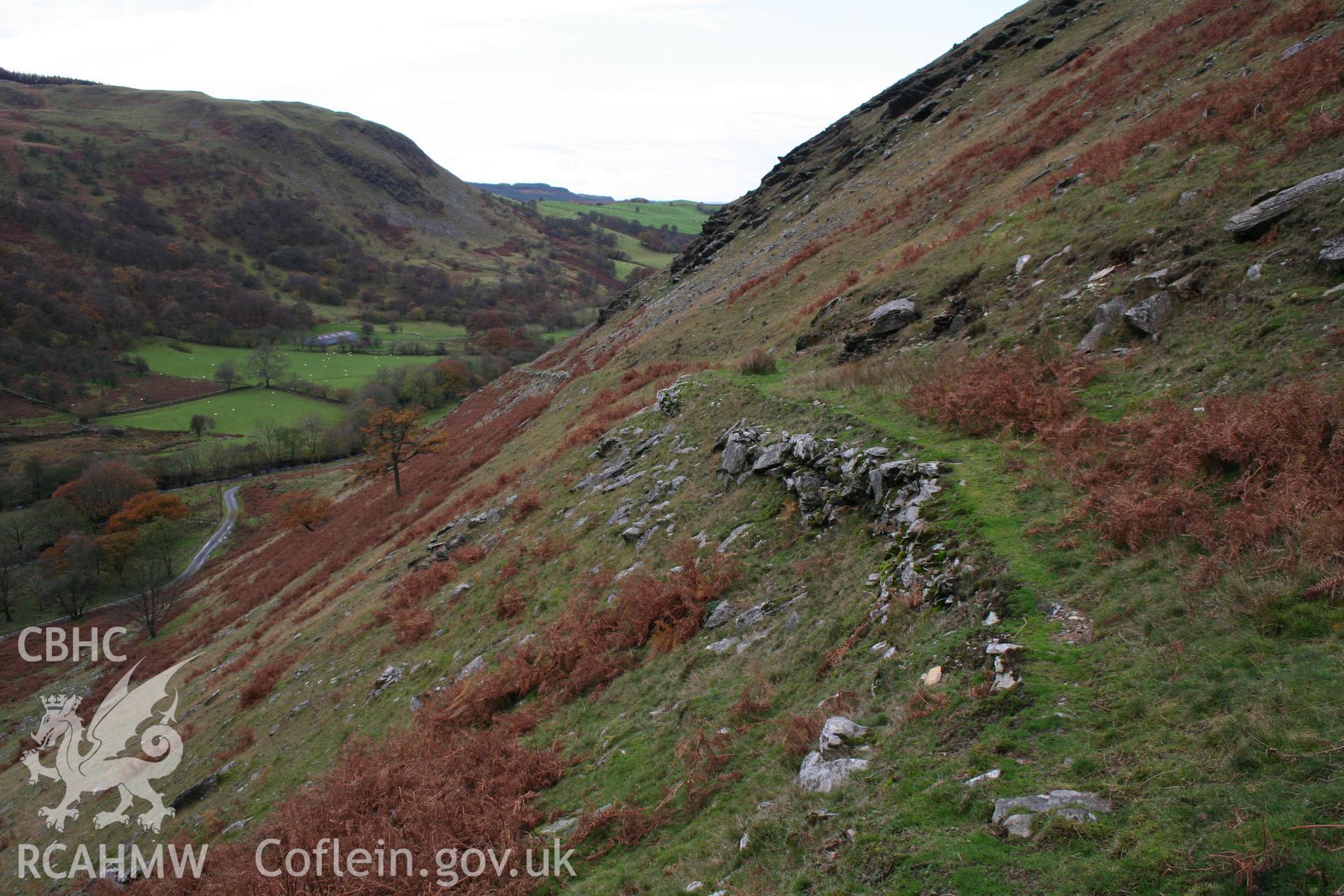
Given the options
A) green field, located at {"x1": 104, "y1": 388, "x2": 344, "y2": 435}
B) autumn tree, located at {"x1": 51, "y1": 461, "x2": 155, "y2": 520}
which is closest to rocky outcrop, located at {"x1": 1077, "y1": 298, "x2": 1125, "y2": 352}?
autumn tree, located at {"x1": 51, "y1": 461, "x2": 155, "y2": 520}

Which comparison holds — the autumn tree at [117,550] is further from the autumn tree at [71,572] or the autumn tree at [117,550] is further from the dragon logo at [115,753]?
the dragon logo at [115,753]

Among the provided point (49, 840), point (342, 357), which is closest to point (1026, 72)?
point (49, 840)

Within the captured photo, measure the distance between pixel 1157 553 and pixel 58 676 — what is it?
64519 millimetres

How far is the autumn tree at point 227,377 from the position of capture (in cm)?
12112

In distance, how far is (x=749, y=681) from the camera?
9.14 meters

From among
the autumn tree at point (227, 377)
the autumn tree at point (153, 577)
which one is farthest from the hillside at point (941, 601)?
the autumn tree at point (227, 377)

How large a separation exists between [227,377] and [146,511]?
200 ft

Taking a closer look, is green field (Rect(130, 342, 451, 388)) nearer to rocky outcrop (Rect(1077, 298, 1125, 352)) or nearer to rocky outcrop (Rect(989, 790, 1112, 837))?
rocky outcrop (Rect(1077, 298, 1125, 352))

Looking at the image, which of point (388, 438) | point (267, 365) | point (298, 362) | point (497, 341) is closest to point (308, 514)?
point (388, 438)

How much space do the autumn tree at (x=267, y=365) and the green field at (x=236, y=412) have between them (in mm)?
5418

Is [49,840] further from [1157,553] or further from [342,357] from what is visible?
[342,357]

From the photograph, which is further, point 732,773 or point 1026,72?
point 1026,72

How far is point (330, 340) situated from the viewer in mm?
154500

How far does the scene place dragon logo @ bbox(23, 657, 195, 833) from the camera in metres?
18.9
